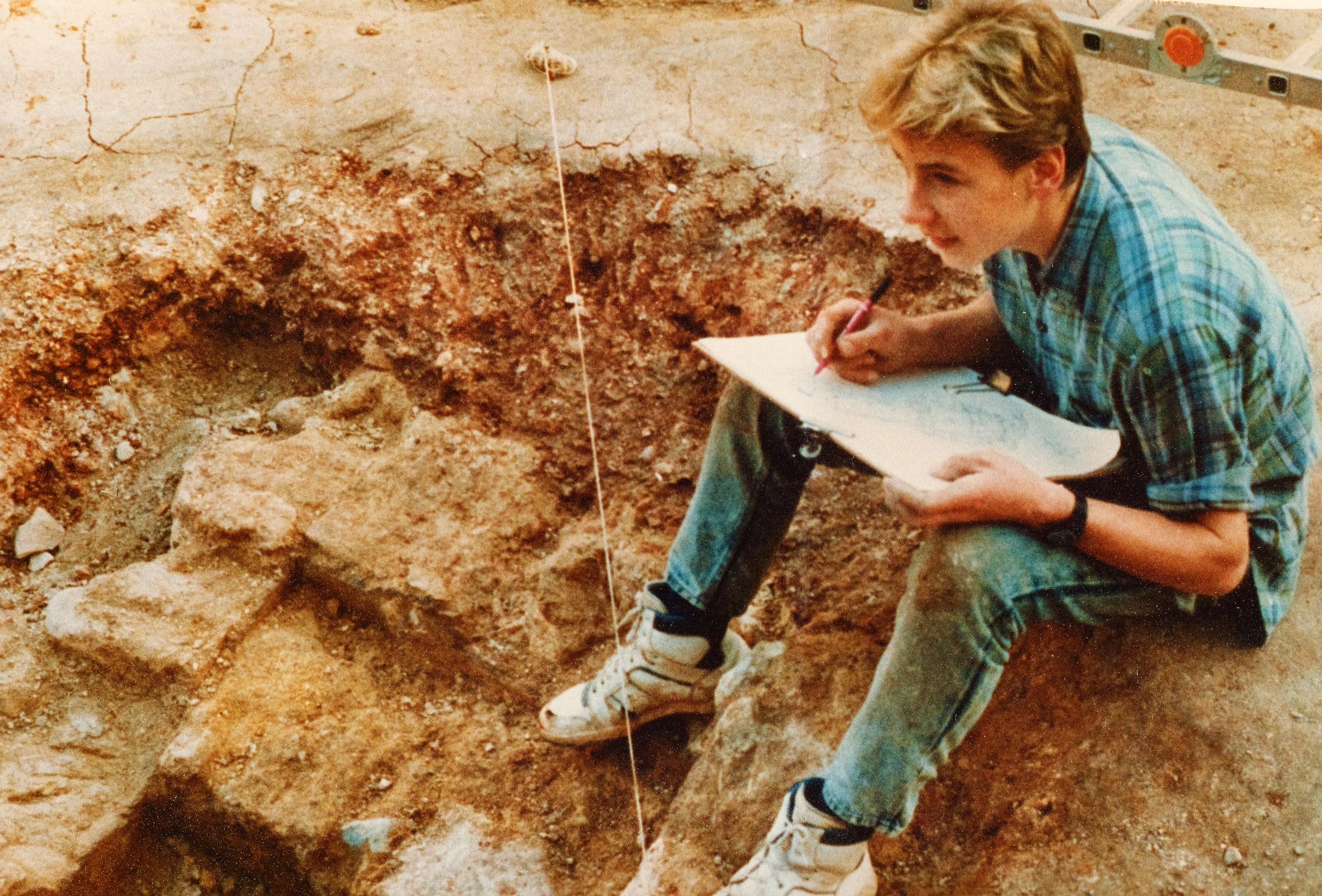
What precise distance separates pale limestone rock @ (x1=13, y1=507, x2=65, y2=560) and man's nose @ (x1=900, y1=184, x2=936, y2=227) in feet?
6.52

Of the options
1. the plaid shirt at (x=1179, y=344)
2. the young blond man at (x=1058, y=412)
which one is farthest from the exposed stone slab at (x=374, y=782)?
the plaid shirt at (x=1179, y=344)

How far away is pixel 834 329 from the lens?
1.83 m

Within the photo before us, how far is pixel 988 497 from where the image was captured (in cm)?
146

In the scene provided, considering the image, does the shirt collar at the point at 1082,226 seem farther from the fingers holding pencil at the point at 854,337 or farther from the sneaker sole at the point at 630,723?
the sneaker sole at the point at 630,723

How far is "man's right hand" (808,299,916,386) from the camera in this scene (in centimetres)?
182

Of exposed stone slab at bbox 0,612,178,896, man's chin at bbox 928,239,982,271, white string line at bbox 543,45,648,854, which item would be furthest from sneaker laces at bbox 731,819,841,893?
exposed stone slab at bbox 0,612,178,896

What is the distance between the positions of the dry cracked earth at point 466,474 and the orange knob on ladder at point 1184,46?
0.50 meters

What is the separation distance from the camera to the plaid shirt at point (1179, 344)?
4.50 feet

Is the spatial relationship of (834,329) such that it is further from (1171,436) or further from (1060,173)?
(1171,436)

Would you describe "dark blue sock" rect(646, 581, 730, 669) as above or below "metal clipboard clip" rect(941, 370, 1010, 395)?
below

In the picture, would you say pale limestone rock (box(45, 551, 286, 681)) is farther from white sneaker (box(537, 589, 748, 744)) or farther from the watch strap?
the watch strap

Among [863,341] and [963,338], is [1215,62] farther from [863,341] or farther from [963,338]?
[863,341]

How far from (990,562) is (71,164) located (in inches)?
96.9

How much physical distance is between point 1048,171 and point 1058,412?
0.46 metres
